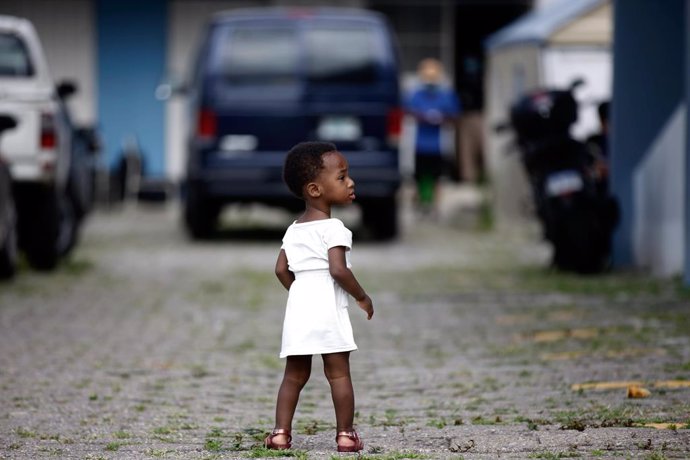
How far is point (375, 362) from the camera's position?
28.4 feet

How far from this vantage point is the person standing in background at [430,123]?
69.8ft

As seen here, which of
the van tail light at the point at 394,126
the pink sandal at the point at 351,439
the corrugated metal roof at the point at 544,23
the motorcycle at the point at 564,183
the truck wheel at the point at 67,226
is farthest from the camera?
the corrugated metal roof at the point at 544,23

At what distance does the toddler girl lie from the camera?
5734 mm

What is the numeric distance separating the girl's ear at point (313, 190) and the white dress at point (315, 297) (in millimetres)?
87

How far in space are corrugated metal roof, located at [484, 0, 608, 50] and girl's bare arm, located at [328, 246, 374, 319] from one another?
1321 centimetres

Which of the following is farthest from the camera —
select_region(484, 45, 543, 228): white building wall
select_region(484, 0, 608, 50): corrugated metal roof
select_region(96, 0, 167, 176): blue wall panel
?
select_region(96, 0, 167, 176): blue wall panel

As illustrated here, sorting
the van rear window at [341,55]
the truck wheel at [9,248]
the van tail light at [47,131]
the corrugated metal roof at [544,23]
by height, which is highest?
the corrugated metal roof at [544,23]

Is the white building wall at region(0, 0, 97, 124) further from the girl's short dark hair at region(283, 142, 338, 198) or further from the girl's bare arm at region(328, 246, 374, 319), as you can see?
the girl's bare arm at region(328, 246, 374, 319)

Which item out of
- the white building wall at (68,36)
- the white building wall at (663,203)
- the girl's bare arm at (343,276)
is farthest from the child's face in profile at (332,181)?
the white building wall at (68,36)

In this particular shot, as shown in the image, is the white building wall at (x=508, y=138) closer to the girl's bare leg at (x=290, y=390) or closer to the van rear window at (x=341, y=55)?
the van rear window at (x=341, y=55)

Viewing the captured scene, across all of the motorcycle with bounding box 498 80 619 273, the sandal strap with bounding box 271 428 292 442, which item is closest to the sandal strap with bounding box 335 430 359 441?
the sandal strap with bounding box 271 428 292 442

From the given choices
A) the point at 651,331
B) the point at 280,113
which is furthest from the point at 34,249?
the point at 651,331

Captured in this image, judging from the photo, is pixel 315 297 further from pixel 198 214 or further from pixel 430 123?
pixel 430 123

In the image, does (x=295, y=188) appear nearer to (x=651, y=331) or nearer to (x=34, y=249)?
(x=651, y=331)
